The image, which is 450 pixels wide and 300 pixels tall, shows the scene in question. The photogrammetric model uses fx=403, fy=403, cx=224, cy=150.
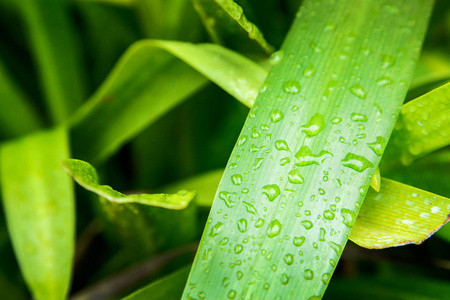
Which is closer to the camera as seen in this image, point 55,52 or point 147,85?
point 147,85

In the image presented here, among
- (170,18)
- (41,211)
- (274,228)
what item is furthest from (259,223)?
(170,18)

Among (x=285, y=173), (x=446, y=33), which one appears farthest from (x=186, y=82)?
(x=446, y=33)

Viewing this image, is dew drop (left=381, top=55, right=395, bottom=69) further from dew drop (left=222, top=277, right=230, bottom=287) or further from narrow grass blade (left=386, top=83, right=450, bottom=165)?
dew drop (left=222, top=277, right=230, bottom=287)

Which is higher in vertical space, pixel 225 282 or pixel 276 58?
pixel 276 58

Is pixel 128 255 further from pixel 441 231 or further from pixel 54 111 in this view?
pixel 441 231

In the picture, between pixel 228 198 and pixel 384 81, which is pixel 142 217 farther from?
pixel 384 81
